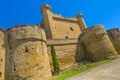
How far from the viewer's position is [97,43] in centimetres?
1936

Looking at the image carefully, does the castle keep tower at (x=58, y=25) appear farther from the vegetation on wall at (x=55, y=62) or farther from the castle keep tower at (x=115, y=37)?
the castle keep tower at (x=115, y=37)

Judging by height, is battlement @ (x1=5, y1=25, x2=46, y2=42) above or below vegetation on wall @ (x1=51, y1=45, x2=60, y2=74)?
above

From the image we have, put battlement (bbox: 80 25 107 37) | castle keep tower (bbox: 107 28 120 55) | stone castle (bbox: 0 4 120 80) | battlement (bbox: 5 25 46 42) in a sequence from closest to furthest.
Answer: stone castle (bbox: 0 4 120 80) < battlement (bbox: 5 25 46 42) < battlement (bbox: 80 25 107 37) < castle keep tower (bbox: 107 28 120 55)

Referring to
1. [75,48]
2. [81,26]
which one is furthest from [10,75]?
[81,26]

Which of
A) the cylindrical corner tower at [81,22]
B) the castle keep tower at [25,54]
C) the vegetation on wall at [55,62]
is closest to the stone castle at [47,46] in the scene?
the castle keep tower at [25,54]

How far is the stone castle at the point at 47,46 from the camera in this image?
40.2ft

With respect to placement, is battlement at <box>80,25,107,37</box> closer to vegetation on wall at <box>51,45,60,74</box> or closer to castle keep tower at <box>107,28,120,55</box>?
castle keep tower at <box>107,28,120,55</box>

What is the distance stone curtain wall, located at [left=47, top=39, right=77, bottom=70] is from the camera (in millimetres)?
18547

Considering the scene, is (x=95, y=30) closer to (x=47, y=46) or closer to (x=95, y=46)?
(x=95, y=46)

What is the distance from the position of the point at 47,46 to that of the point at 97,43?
677 centimetres

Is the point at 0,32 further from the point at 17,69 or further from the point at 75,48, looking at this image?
the point at 17,69

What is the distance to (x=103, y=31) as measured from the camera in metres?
19.8

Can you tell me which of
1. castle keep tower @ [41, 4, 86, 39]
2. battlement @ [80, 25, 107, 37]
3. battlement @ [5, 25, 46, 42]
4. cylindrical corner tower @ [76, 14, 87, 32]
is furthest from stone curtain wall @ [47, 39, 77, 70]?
cylindrical corner tower @ [76, 14, 87, 32]

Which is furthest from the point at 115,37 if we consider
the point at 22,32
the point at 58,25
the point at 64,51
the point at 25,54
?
the point at 25,54
